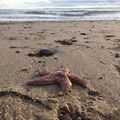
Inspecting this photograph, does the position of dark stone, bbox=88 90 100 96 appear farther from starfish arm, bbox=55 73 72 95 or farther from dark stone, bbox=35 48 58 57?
dark stone, bbox=35 48 58 57

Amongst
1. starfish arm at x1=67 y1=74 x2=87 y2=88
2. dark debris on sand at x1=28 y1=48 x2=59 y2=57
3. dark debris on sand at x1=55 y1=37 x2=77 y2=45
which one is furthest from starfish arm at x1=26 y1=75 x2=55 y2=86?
dark debris on sand at x1=55 y1=37 x2=77 y2=45

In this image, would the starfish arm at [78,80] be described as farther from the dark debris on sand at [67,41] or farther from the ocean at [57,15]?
the ocean at [57,15]

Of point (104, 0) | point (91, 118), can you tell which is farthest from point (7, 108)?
point (104, 0)

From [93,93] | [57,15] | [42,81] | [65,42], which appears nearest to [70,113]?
[93,93]

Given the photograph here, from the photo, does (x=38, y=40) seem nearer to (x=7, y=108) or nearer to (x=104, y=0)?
(x=7, y=108)

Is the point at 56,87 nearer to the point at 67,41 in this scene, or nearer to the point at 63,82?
the point at 63,82

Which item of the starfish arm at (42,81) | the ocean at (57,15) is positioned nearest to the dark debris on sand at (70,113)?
the starfish arm at (42,81)
